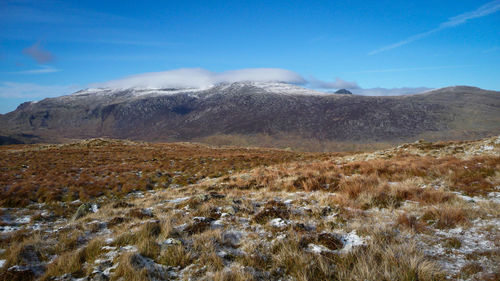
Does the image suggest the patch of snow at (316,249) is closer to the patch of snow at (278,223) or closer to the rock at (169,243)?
the patch of snow at (278,223)

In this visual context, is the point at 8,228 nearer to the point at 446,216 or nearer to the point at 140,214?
the point at 140,214

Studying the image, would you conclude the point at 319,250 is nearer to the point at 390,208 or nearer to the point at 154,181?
the point at 390,208

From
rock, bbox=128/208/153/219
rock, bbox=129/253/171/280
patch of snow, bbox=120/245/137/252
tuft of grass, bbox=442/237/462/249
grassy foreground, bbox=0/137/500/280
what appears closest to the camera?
grassy foreground, bbox=0/137/500/280

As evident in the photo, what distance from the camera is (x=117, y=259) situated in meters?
4.07

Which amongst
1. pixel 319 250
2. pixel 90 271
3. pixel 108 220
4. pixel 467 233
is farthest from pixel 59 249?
pixel 467 233

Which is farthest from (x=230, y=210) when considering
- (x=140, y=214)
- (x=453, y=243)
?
(x=453, y=243)

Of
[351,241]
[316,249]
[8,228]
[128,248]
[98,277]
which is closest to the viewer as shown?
[98,277]

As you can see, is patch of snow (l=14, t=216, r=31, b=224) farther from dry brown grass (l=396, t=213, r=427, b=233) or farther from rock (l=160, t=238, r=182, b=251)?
dry brown grass (l=396, t=213, r=427, b=233)

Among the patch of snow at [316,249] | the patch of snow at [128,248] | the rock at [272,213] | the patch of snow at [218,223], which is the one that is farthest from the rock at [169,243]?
the patch of snow at [316,249]

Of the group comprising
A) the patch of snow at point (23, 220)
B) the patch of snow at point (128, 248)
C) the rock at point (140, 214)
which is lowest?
the patch of snow at point (23, 220)

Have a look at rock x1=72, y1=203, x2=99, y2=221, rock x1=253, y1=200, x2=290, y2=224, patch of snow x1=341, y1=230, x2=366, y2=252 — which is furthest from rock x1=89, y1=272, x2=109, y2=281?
rock x1=72, y1=203, x2=99, y2=221

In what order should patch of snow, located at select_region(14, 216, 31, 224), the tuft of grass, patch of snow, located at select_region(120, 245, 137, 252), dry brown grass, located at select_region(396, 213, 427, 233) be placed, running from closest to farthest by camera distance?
1. the tuft of grass
2. patch of snow, located at select_region(120, 245, 137, 252)
3. dry brown grass, located at select_region(396, 213, 427, 233)
4. patch of snow, located at select_region(14, 216, 31, 224)

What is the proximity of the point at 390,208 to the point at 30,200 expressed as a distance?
17.0 meters

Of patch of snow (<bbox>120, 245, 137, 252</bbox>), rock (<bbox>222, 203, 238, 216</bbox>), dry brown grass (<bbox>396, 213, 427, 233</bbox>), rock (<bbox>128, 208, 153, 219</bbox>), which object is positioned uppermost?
dry brown grass (<bbox>396, 213, 427, 233</bbox>)
